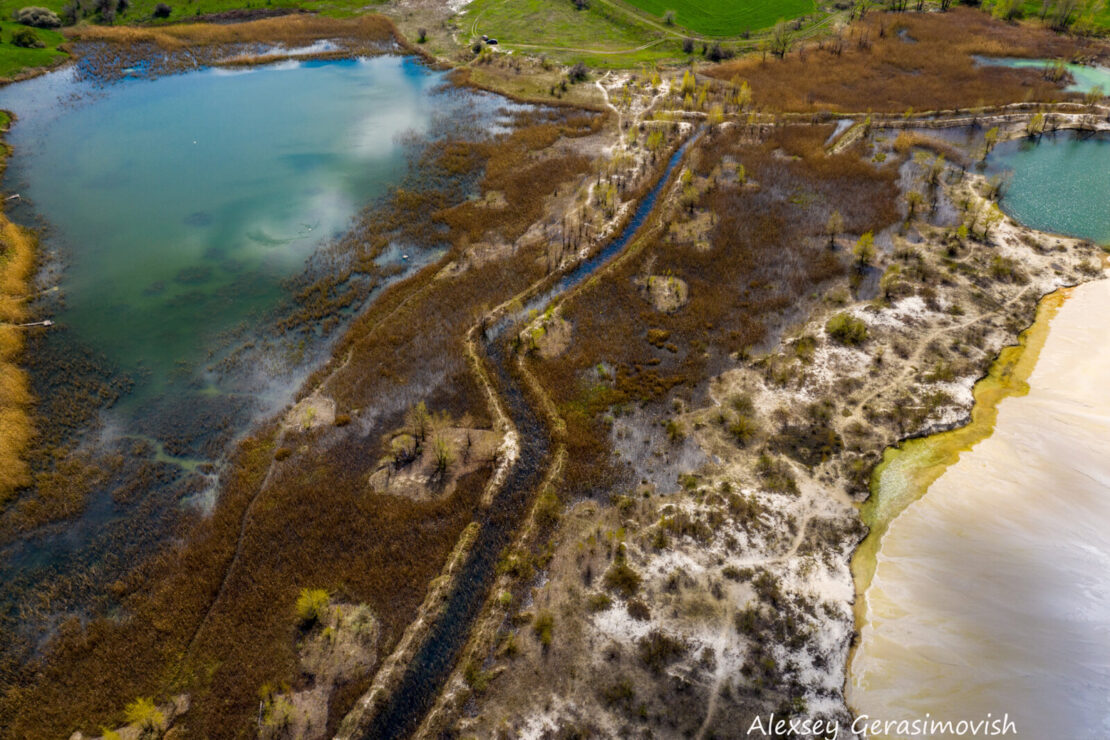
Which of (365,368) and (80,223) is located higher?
(80,223)

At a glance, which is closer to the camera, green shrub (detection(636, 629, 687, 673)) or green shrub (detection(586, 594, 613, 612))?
green shrub (detection(636, 629, 687, 673))

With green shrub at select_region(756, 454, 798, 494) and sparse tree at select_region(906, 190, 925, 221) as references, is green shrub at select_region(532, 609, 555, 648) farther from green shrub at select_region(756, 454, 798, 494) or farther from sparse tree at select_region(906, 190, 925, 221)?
sparse tree at select_region(906, 190, 925, 221)

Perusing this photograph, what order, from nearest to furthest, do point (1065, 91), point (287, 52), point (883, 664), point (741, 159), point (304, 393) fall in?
point (883, 664) < point (304, 393) < point (741, 159) < point (1065, 91) < point (287, 52)

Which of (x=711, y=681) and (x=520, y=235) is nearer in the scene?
(x=711, y=681)

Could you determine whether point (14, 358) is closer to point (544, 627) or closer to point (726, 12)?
point (544, 627)

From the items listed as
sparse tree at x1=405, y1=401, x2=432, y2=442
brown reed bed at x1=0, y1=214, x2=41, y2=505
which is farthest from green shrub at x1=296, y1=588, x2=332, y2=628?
brown reed bed at x1=0, y1=214, x2=41, y2=505

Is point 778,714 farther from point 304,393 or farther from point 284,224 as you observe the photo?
point 284,224

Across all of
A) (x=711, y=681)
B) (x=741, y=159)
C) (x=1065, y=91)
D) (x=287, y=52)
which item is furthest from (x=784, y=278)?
(x=287, y=52)
